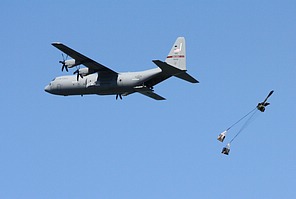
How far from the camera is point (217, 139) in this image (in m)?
46.9

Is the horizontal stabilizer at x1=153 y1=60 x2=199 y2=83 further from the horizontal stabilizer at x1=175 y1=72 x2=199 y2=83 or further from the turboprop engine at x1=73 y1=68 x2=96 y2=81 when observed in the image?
the turboprop engine at x1=73 y1=68 x2=96 y2=81

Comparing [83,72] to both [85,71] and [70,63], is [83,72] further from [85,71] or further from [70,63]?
[70,63]

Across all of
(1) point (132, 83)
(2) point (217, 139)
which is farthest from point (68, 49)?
(2) point (217, 139)

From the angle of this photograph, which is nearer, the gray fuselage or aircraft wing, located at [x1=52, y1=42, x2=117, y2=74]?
the gray fuselage

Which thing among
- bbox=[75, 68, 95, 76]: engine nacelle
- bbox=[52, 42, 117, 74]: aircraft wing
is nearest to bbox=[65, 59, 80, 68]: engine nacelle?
bbox=[52, 42, 117, 74]: aircraft wing

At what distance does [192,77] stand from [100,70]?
792 centimetres

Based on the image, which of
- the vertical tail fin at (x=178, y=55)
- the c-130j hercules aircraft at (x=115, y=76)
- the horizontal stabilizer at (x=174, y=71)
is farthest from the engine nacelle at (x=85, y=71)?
the horizontal stabilizer at (x=174, y=71)

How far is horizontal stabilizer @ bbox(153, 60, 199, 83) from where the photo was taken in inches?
2180

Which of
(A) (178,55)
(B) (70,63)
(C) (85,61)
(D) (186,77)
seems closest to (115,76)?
(C) (85,61)

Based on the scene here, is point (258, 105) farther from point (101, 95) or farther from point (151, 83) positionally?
point (101, 95)

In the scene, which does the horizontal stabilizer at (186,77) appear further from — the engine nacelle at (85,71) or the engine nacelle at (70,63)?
the engine nacelle at (70,63)

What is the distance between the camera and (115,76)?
194 ft

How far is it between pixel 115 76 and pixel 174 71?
5.33 m

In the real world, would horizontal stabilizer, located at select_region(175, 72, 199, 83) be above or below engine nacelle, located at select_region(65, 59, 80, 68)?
below
